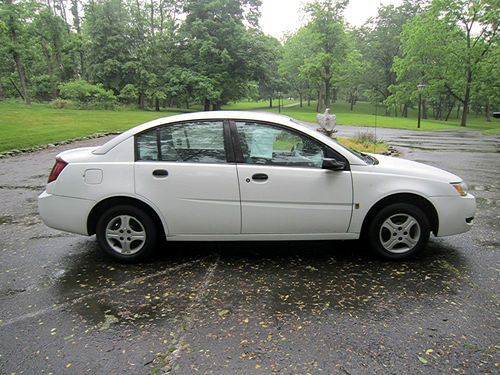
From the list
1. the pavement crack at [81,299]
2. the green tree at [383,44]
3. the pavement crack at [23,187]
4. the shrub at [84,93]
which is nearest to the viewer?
the pavement crack at [81,299]

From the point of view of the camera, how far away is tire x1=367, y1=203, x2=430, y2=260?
4.07 meters

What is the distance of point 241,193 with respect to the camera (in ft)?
13.1

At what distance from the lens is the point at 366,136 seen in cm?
1574

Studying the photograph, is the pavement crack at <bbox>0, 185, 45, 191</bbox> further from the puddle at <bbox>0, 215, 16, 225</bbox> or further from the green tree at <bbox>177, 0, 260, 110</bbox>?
the green tree at <bbox>177, 0, 260, 110</bbox>

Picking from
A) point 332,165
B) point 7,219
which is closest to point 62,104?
point 7,219

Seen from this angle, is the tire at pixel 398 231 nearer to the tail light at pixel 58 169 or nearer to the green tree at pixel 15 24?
the tail light at pixel 58 169

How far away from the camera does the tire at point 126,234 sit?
13.3 ft

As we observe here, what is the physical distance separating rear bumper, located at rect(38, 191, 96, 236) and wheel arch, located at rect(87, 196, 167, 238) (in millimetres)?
53

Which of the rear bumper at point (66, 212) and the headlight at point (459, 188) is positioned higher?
the headlight at point (459, 188)

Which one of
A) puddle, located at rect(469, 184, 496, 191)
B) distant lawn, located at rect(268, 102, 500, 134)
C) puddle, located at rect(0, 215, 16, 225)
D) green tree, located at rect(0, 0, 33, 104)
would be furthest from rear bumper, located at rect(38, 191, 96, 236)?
green tree, located at rect(0, 0, 33, 104)

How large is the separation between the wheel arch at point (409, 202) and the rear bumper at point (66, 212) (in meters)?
3.03

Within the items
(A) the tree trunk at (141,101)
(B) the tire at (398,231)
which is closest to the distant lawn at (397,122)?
(B) the tire at (398,231)

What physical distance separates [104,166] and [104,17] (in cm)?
4353

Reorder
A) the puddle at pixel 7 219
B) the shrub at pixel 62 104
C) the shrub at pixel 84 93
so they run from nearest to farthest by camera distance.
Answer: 1. the puddle at pixel 7 219
2. the shrub at pixel 62 104
3. the shrub at pixel 84 93
